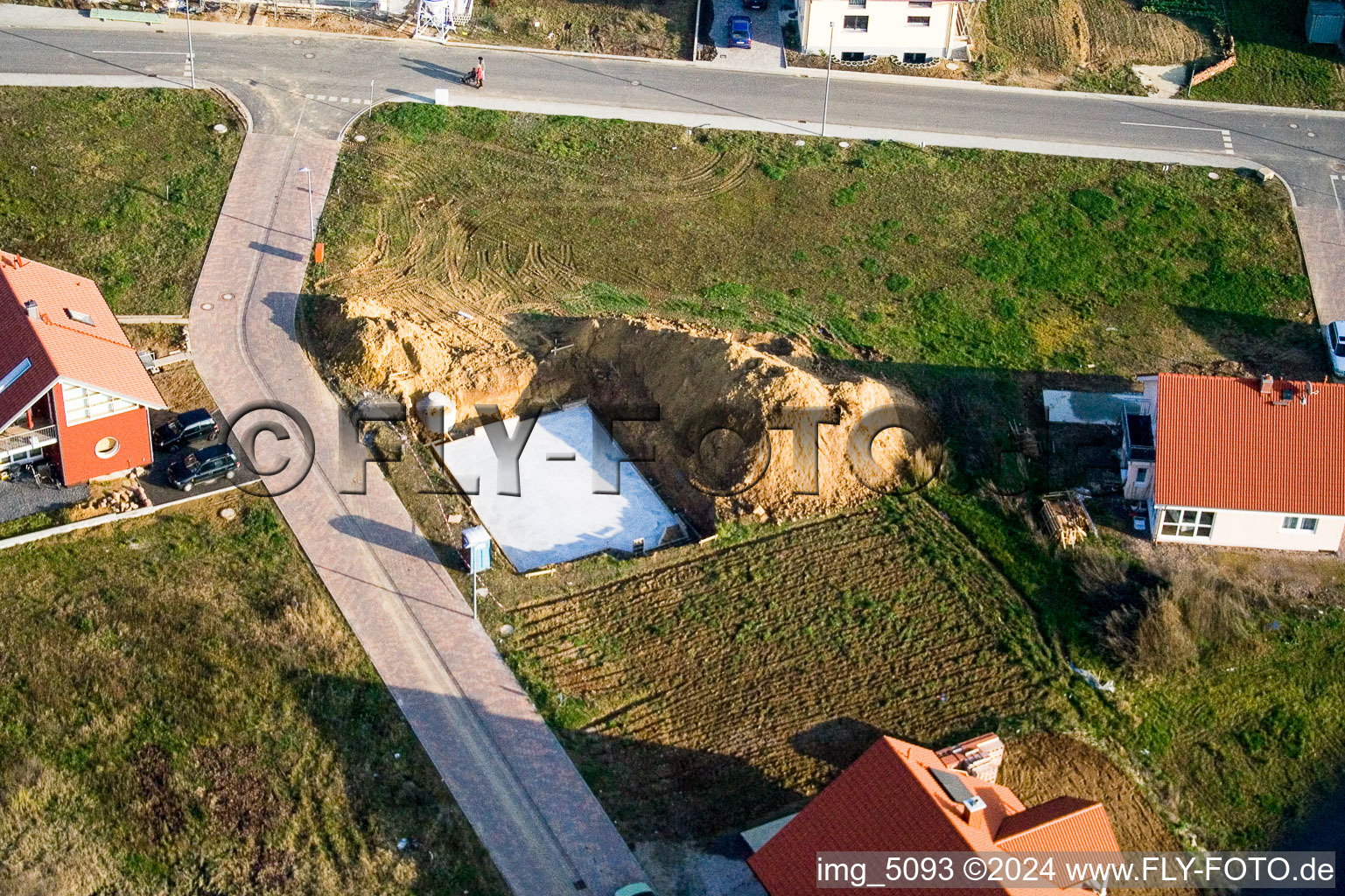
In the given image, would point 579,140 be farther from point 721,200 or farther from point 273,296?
point 273,296

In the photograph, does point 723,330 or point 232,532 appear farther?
point 723,330

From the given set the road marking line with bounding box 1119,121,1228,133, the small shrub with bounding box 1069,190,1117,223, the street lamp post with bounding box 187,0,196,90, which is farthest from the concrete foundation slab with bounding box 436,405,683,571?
the road marking line with bounding box 1119,121,1228,133

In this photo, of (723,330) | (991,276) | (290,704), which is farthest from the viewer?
(991,276)

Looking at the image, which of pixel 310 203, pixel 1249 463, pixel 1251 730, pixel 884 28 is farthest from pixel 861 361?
pixel 884 28

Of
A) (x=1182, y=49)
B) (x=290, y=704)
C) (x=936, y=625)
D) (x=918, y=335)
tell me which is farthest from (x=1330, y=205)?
(x=290, y=704)

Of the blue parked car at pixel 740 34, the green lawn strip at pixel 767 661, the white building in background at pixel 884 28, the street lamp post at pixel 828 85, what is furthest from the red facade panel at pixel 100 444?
the white building in background at pixel 884 28
